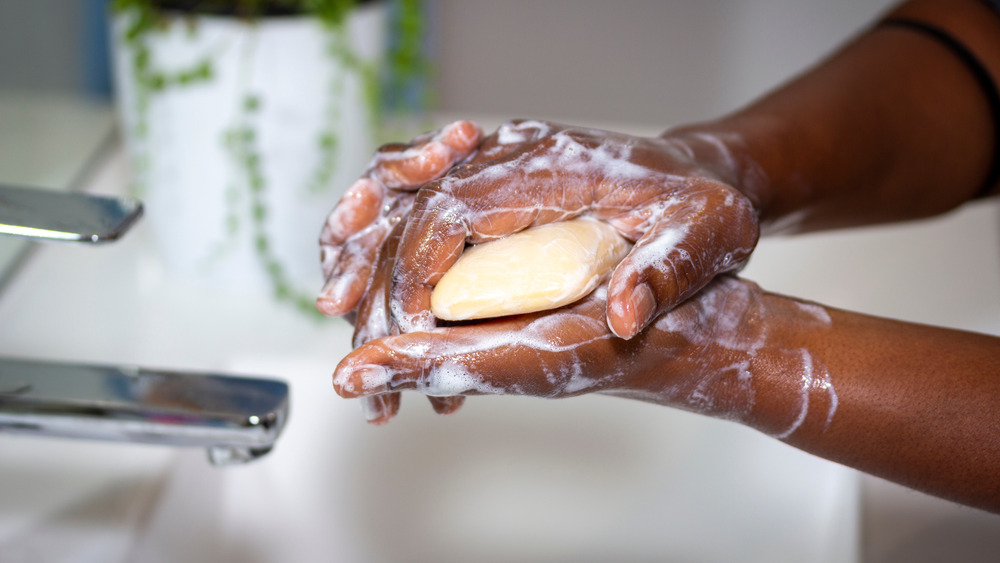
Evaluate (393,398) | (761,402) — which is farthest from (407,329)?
(761,402)

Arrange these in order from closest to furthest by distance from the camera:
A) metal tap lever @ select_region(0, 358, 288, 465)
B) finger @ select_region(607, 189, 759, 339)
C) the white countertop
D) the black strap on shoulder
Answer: finger @ select_region(607, 189, 759, 339) < metal tap lever @ select_region(0, 358, 288, 465) < the white countertop < the black strap on shoulder

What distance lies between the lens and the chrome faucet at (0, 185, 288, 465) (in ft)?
1.60

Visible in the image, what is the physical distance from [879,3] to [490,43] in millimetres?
744

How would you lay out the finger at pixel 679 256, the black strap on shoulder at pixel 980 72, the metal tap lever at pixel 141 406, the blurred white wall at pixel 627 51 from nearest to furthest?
the finger at pixel 679 256
the metal tap lever at pixel 141 406
the black strap on shoulder at pixel 980 72
the blurred white wall at pixel 627 51

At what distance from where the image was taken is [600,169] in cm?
49

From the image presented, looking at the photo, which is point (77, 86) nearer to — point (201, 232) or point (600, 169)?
point (201, 232)

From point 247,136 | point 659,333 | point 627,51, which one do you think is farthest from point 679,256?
point 627,51

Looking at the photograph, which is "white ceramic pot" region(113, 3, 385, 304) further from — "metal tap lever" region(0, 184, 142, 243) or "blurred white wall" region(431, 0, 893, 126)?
"blurred white wall" region(431, 0, 893, 126)

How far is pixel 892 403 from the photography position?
0.46 metres

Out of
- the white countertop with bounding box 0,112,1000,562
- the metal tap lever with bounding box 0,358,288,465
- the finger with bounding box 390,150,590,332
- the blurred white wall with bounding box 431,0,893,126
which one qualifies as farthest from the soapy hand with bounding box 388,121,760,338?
the blurred white wall with bounding box 431,0,893,126

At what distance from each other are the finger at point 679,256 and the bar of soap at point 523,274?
3cm

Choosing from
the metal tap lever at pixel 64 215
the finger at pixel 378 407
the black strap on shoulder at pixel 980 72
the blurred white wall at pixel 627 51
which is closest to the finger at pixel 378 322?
the finger at pixel 378 407

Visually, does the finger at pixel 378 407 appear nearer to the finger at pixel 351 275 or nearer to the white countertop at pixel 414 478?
the finger at pixel 351 275

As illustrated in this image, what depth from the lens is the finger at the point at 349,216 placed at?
1.67 feet
